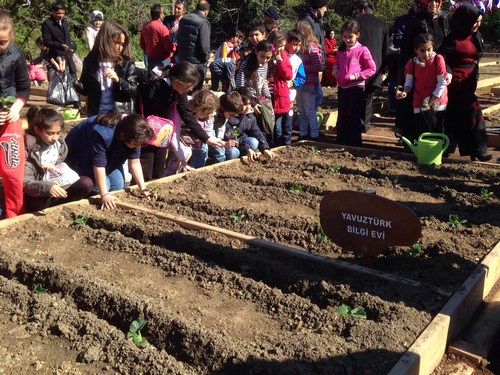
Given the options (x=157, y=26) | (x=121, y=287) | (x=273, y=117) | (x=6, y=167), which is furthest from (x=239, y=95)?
(x=157, y=26)

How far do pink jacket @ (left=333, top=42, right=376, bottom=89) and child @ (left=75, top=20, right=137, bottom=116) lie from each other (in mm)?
2995

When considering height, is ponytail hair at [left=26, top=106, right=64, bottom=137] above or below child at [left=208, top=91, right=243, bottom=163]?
above

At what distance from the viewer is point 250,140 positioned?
6961mm

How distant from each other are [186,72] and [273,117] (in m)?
2.39

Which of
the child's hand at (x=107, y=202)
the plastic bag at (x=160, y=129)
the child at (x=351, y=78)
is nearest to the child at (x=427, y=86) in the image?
the child at (x=351, y=78)

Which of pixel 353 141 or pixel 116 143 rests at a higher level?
pixel 116 143

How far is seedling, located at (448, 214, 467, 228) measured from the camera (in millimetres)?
4738

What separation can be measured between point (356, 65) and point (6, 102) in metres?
4.56

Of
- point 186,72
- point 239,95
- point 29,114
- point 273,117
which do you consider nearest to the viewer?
point 29,114

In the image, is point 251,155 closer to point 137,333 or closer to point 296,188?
point 296,188

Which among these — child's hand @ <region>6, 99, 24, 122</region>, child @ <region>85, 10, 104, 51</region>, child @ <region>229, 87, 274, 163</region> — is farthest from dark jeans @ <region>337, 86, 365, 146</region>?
child @ <region>85, 10, 104, 51</region>

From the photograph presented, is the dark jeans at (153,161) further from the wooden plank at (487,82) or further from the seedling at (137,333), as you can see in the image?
the wooden plank at (487,82)

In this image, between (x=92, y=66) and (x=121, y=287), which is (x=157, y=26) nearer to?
(x=92, y=66)

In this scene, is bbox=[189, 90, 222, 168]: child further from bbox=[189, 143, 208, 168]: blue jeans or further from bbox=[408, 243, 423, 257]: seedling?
bbox=[408, 243, 423, 257]: seedling
